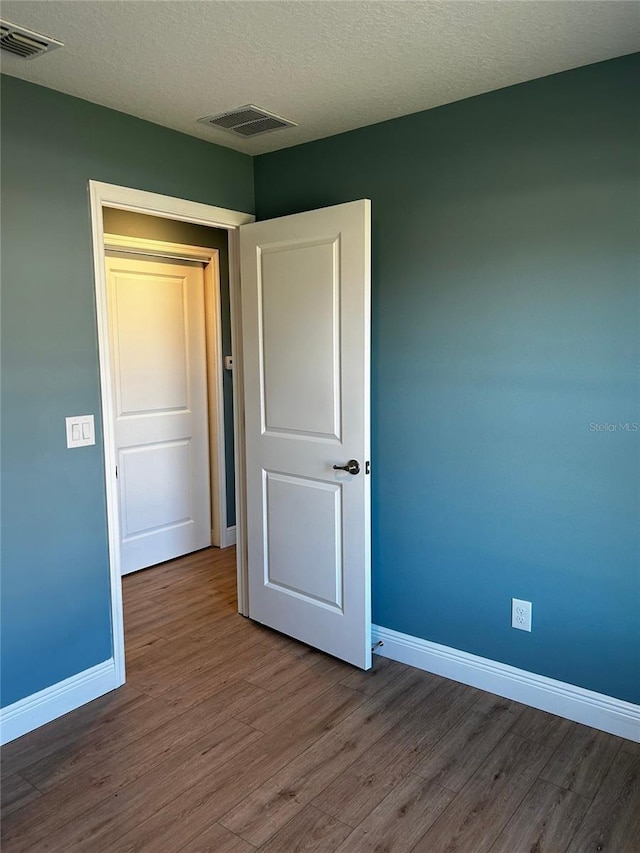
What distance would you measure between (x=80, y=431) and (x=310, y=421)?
101cm

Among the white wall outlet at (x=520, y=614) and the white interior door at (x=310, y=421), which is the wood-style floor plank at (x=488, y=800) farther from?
the white interior door at (x=310, y=421)

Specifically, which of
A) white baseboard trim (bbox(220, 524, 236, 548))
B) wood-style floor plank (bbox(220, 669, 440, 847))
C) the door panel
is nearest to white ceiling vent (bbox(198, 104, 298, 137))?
the door panel

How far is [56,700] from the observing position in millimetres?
2537

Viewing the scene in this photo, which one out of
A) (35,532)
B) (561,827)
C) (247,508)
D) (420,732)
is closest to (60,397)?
(35,532)

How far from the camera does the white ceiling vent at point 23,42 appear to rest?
189cm

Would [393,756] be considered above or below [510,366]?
below

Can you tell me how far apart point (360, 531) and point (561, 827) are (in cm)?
128

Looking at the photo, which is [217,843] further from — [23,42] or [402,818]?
[23,42]

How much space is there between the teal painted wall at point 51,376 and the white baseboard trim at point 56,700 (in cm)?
4

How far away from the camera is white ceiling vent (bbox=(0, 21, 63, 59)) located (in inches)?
74.4

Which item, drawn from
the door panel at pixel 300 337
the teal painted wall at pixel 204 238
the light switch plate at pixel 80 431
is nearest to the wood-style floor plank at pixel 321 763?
the door panel at pixel 300 337

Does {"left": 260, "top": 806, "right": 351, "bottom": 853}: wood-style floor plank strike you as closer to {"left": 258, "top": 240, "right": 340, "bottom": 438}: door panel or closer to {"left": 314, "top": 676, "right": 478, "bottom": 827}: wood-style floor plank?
{"left": 314, "top": 676, "right": 478, "bottom": 827}: wood-style floor plank

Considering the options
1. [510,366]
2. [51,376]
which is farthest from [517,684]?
[51,376]

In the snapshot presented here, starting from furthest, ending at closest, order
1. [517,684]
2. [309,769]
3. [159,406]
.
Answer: [159,406] → [517,684] → [309,769]
